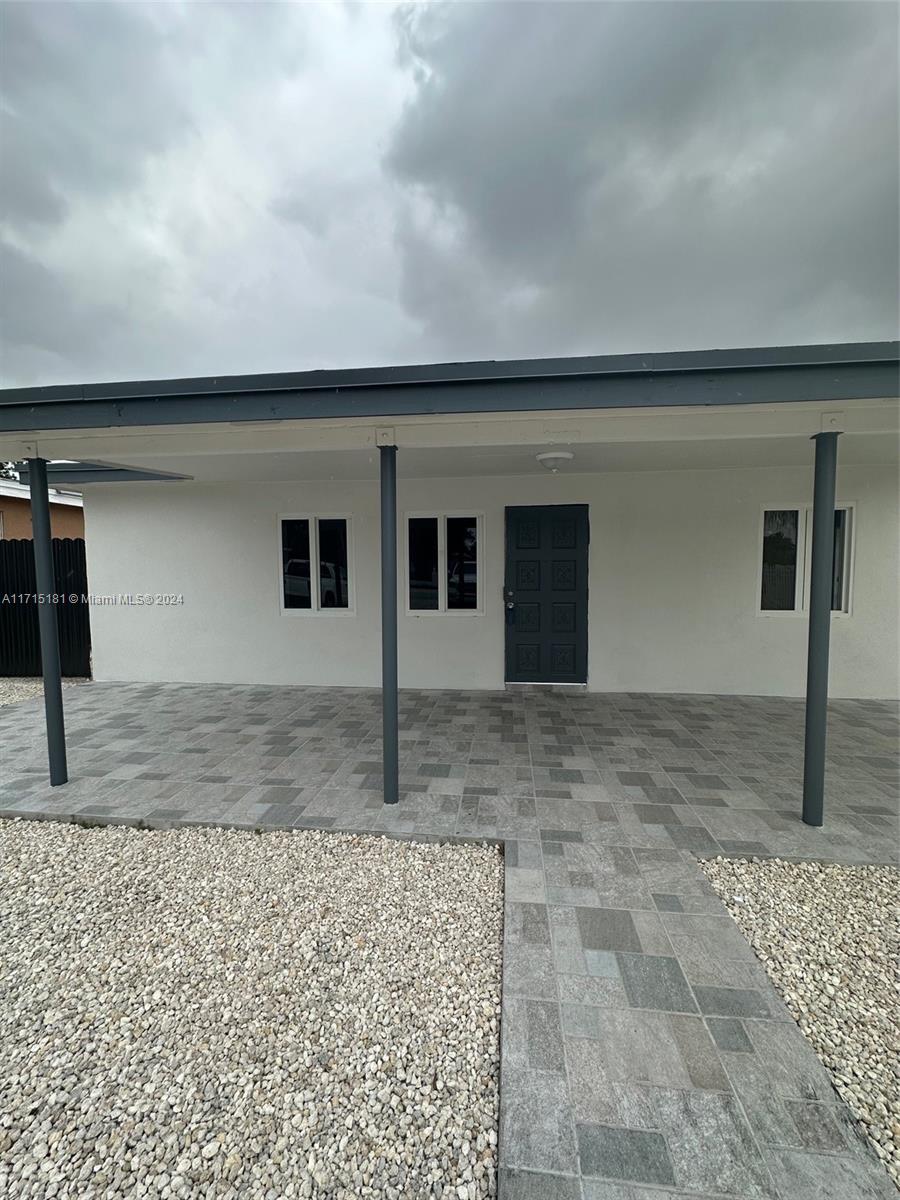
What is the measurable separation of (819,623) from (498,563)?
3.52 metres

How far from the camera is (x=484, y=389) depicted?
279 cm

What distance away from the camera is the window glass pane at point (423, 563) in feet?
20.6

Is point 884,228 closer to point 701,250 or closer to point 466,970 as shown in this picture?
point 701,250

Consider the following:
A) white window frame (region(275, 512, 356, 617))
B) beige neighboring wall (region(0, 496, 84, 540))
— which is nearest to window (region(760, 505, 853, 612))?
white window frame (region(275, 512, 356, 617))

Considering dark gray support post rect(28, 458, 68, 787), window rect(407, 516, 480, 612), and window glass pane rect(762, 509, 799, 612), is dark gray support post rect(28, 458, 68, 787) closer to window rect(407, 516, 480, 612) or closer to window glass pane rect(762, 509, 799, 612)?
window rect(407, 516, 480, 612)

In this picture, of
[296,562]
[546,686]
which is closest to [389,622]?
[546,686]

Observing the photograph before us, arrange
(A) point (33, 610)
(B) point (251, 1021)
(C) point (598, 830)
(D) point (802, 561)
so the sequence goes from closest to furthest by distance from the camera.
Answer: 1. (B) point (251, 1021)
2. (C) point (598, 830)
3. (D) point (802, 561)
4. (A) point (33, 610)

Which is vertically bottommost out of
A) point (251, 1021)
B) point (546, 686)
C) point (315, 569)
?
point (251, 1021)

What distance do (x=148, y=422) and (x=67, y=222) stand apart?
9.76 metres

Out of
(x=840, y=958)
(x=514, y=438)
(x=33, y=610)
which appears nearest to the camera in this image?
(x=840, y=958)

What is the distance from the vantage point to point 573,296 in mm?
9547

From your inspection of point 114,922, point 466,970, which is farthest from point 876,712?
point 114,922

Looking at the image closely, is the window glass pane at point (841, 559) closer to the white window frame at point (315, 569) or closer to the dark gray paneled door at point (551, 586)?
the dark gray paneled door at point (551, 586)

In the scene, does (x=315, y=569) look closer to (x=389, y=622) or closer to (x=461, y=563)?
(x=461, y=563)
